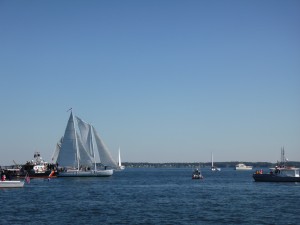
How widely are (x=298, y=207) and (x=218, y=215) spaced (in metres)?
10.7

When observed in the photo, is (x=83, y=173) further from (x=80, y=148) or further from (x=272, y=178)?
(x=272, y=178)

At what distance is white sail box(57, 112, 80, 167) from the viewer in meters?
134

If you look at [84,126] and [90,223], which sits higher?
[84,126]

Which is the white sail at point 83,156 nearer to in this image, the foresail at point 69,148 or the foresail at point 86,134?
the foresail at point 86,134

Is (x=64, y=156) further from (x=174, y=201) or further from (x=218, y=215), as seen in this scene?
(x=218, y=215)

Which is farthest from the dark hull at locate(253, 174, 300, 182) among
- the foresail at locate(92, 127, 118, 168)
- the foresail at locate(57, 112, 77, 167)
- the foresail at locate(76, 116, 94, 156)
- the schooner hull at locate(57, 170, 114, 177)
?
the foresail at locate(57, 112, 77, 167)

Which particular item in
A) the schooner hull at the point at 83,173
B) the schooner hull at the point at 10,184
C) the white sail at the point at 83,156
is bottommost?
the schooner hull at the point at 10,184

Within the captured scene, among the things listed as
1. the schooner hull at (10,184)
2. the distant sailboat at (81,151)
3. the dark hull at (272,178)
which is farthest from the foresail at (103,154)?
the schooner hull at (10,184)

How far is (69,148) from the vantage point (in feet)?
442

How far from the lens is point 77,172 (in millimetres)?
136125

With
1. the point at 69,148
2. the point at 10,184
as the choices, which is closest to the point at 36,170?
the point at 69,148

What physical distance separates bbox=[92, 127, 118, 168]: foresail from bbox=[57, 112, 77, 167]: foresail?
657 centimetres

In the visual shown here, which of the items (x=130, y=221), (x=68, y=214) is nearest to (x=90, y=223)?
(x=130, y=221)

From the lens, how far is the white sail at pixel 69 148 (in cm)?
13400
